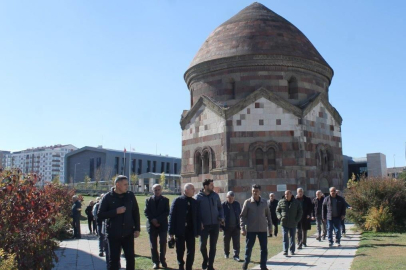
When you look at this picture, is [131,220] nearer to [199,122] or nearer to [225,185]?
[225,185]

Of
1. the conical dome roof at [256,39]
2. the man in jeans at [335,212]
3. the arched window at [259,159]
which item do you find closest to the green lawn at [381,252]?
the man in jeans at [335,212]

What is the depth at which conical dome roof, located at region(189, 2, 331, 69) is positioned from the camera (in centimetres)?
2075

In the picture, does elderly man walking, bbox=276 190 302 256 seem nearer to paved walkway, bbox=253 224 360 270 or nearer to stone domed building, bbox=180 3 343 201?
paved walkway, bbox=253 224 360 270

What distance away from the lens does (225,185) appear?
19.6 metres

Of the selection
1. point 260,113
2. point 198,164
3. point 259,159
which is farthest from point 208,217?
point 198,164

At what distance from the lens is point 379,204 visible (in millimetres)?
16453

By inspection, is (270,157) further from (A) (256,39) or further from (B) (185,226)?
(B) (185,226)

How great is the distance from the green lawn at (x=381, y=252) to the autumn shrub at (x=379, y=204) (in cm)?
73

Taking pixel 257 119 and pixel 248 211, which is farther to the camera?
pixel 257 119

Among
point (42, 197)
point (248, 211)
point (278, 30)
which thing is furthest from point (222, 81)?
point (42, 197)

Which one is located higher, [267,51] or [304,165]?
[267,51]

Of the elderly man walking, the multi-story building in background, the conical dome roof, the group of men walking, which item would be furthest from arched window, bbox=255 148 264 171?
the multi-story building in background

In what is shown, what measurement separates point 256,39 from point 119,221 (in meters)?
15.6

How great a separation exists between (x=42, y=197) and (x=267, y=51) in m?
14.7
